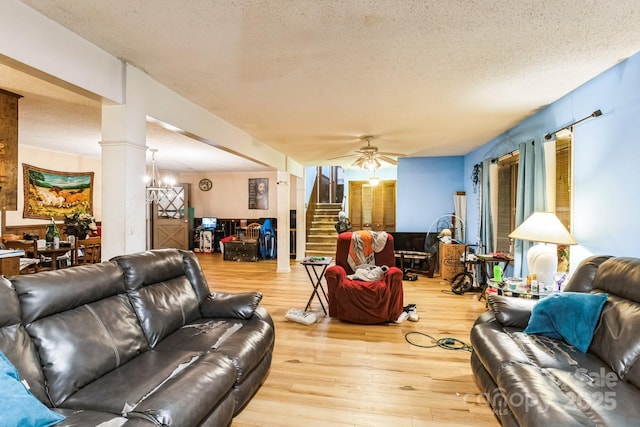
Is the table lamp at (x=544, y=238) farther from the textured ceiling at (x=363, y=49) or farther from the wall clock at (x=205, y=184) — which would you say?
the wall clock at (x=205, y=184)

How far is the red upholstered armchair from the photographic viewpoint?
141 inches

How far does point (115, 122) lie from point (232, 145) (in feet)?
6.08

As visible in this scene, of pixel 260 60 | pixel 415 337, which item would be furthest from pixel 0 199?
pixel 415 337

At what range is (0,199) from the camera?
10.3 ft

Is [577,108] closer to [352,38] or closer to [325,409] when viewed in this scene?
[352,38]

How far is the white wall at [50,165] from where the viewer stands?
19.6 feet

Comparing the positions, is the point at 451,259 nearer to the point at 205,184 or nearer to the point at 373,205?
the point at 373,205

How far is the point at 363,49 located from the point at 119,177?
214 centimetres

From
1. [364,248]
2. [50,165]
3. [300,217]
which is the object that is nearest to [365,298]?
[364,248]

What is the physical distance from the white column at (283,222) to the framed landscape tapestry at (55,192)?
4285 millimetres

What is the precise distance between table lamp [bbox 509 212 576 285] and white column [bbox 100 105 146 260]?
3515 mm

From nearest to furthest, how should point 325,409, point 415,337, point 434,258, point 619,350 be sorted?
point 619,350, point 325,409, point 415,337, point 434,258

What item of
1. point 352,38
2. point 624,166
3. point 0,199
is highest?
point 352,38

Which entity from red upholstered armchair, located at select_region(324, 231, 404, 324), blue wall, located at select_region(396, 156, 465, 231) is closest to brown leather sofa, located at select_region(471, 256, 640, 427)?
red upholstered armchair, located at select_region(324, 231, 404, 324)
